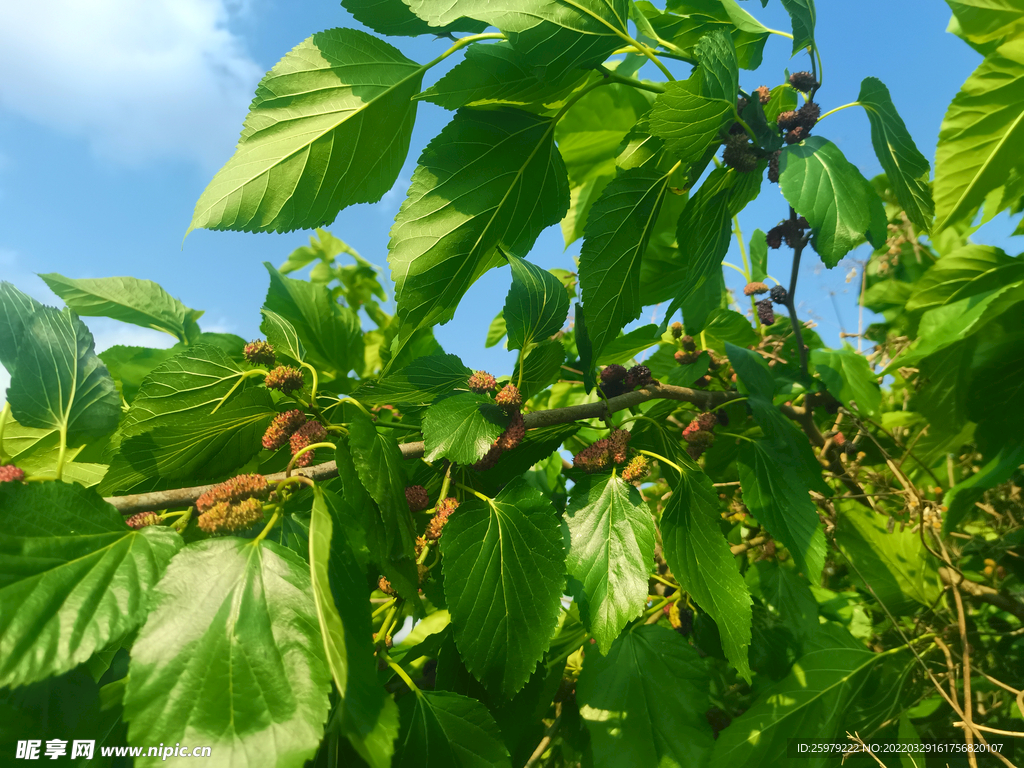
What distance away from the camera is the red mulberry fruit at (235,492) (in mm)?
384

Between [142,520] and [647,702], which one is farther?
[647,702]

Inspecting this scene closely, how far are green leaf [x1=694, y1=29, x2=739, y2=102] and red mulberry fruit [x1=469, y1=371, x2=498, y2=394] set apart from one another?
0.32m

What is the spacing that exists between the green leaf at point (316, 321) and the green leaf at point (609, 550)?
0.52 metres

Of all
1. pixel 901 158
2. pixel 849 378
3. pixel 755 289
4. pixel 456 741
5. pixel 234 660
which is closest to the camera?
pixel 234 660

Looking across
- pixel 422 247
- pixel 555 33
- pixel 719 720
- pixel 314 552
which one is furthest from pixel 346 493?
pixel 719 720

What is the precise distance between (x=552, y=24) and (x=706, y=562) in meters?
0.46

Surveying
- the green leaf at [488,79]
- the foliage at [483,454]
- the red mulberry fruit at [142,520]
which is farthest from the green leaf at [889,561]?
the red mulberry fruit at [142,520]

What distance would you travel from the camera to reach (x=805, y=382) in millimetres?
779

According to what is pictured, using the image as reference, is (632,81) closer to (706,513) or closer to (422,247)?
(422,247)

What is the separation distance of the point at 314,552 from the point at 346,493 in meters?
0.08

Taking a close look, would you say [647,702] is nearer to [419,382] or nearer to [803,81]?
[419,382]

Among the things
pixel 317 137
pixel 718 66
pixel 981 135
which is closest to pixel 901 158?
pixel 981 135

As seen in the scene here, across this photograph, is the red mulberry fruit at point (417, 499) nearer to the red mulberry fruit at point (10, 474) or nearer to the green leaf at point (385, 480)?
the green leaf at point (385, 480)

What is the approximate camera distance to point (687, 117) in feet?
1.64
